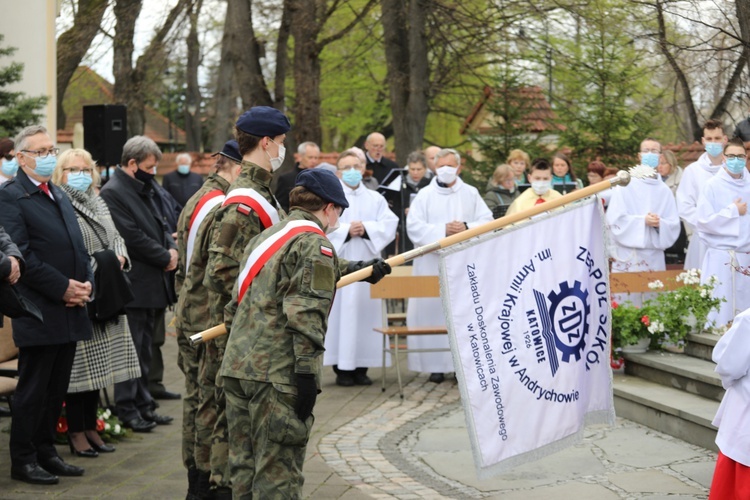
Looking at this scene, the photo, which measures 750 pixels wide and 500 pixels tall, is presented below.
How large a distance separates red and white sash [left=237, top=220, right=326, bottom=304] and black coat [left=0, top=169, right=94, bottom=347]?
252 centimetres

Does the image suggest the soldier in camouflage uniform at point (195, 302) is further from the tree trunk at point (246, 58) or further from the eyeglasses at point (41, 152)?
the tree trunk at point (246, 58)

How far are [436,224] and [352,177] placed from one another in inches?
40.9

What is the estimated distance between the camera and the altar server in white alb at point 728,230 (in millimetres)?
10422

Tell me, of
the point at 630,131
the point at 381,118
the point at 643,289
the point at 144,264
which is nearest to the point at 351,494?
the point at 144,264

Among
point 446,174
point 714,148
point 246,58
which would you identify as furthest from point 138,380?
point 246,58

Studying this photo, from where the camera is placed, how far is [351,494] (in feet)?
24.1

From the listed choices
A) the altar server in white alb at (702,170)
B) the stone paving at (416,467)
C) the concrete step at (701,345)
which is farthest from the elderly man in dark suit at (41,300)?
the altar server in white alb at (702,170)

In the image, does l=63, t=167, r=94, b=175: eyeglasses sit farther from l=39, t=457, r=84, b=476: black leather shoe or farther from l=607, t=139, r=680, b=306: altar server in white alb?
l=607, t=139, r=680, b=306: altar server in white alb

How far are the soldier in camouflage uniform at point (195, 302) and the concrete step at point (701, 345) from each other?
4411 millimetres

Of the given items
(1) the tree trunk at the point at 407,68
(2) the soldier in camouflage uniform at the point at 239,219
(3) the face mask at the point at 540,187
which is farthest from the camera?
(1) the tree trunk at the point at 407,68

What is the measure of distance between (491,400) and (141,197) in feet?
15.2

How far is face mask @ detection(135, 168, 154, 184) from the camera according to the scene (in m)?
9.51

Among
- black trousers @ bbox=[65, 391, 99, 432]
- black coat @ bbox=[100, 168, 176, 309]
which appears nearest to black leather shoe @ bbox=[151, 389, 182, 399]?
black coat @ bbox=[100, 168, 176, 309]

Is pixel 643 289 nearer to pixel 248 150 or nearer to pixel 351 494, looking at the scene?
pixel 351 494
